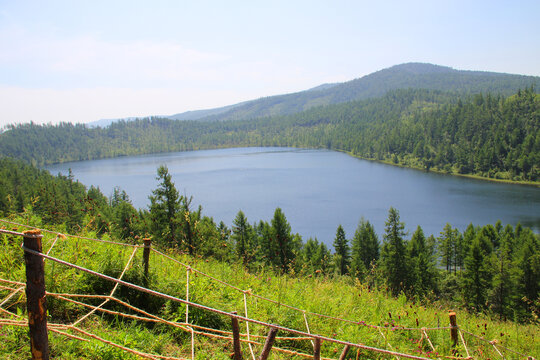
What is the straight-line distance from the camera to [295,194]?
6681 cm

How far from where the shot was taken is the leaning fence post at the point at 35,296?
7.61ft

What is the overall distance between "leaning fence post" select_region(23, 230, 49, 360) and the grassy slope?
2.91 feet

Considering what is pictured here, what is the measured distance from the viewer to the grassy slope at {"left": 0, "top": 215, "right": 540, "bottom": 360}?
3490 millimetres

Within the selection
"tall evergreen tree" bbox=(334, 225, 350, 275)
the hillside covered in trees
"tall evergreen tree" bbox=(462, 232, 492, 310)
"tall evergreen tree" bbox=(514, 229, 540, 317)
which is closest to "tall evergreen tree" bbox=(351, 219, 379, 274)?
the hillside covered in trees

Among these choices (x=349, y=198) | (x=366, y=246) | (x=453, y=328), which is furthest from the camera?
(x=349, y=198)

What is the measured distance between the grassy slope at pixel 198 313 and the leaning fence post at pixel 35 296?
887mm

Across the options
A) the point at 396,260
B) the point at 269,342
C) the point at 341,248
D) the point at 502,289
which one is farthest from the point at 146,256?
the point at 341,248

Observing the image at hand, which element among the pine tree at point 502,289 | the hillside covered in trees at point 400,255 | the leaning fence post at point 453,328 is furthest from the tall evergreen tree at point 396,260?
the leaning fence post at point 453,328

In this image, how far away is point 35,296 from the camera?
7.64 feet

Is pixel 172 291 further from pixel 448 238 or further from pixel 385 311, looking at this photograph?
pixel 448 238

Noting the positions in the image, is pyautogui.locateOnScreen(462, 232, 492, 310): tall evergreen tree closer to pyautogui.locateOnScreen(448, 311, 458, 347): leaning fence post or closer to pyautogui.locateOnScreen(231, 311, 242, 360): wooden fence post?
pyautogui.locateOnScreen(448, 311, 458, 347): leaning fence post

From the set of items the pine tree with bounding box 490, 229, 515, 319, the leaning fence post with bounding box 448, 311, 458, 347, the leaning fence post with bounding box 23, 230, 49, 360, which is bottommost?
the pine tree with bounding box 490, 229, 515, 319

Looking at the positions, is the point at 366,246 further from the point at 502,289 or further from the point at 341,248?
the point at 502,289

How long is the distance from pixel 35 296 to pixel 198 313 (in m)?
2.29
